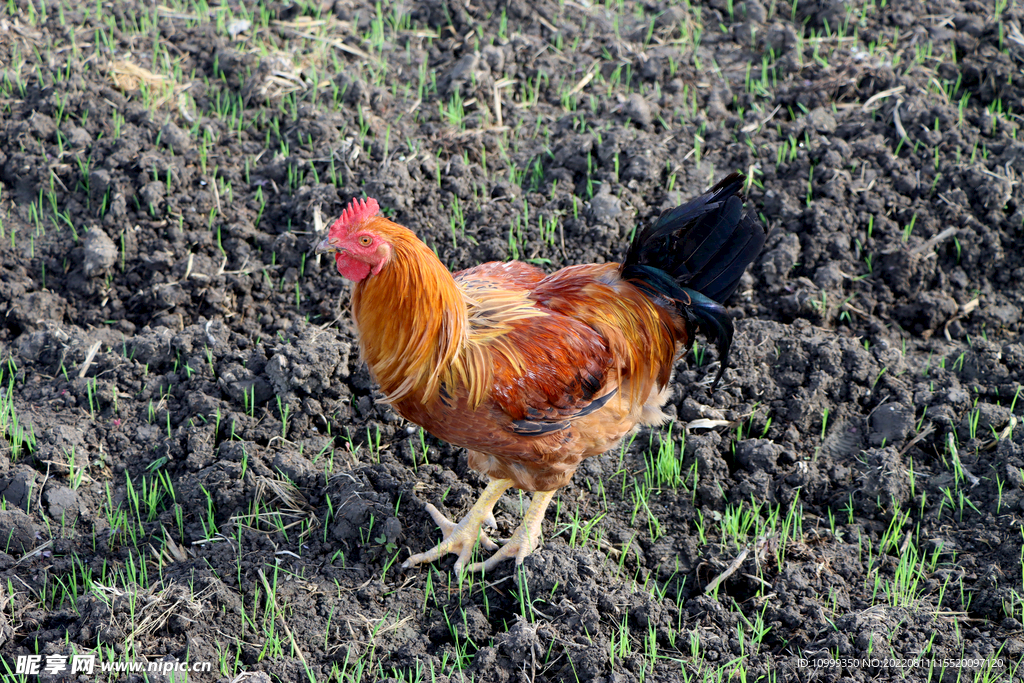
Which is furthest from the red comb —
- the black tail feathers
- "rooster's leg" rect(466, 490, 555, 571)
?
"rooster's leg" rect(466, 490, 555, 571)

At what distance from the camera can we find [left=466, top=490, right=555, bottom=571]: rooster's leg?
3906 mm

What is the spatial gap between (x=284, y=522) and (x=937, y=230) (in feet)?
14.3

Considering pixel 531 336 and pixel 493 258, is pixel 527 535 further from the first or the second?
pixel 493 258

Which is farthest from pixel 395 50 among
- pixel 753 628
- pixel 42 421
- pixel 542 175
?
pixel 753 628

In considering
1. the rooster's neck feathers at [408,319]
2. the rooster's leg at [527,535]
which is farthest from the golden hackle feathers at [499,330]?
the rooster's leg at [527,535]

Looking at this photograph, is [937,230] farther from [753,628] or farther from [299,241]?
[299,241]

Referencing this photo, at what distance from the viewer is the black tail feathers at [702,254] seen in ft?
12.0

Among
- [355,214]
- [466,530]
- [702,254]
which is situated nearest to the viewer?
[355,214]

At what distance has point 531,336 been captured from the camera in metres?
3.54

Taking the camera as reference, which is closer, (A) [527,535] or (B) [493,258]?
(A) [527,535]

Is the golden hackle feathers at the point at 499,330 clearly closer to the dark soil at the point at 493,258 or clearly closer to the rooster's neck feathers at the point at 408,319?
the rooster's neck feathers at the point at 408,319

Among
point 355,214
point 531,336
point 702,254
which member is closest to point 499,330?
point 531,336

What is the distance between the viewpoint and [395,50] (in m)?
6.47

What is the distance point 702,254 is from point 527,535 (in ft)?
5.18
